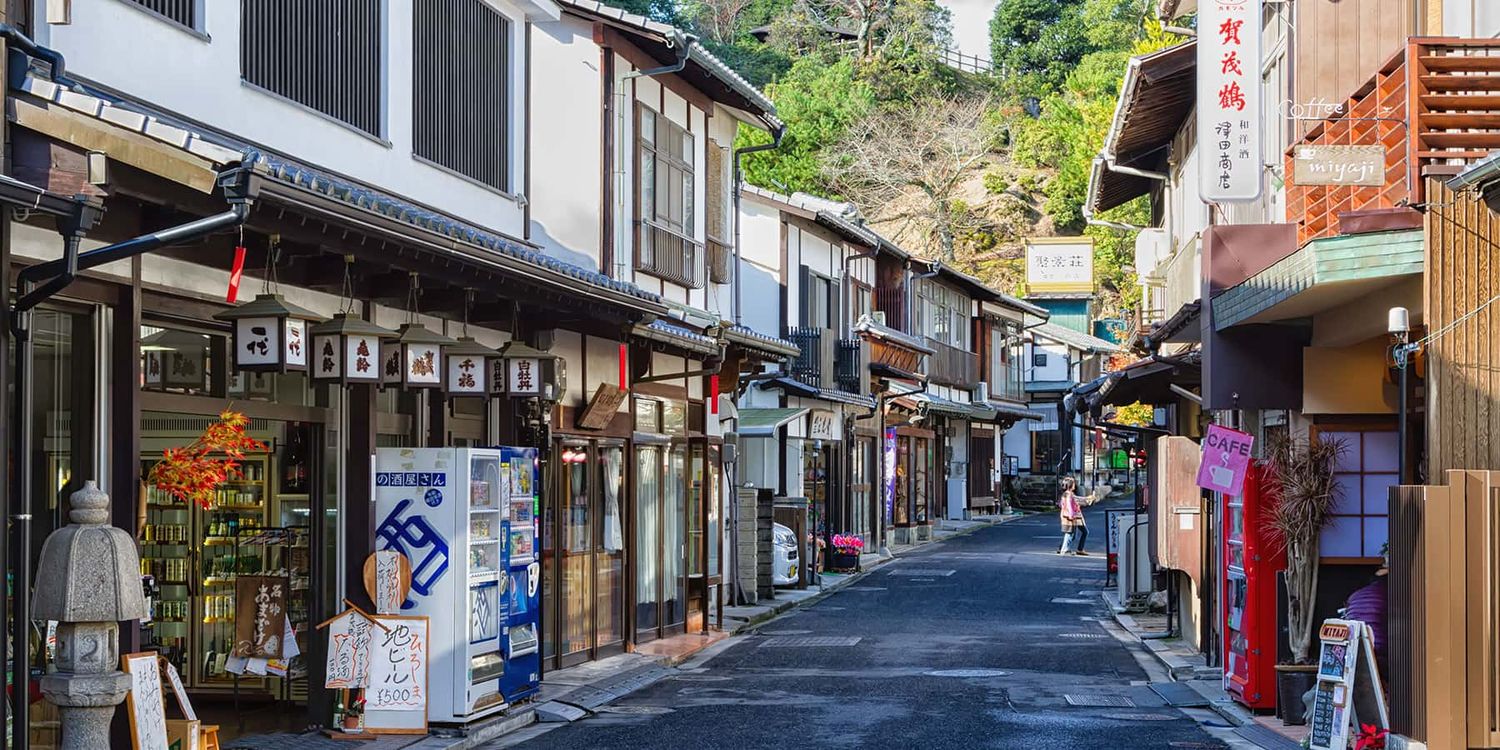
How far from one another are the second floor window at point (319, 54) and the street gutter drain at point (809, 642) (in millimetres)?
9741

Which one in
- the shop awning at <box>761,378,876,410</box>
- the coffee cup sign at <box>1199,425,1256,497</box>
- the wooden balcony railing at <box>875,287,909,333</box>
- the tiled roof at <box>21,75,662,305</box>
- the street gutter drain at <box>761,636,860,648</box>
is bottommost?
the street gutter drain at <box>761,636,860,648</box>

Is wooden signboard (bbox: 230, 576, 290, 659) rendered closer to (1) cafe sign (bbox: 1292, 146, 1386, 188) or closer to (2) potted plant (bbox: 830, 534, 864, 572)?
(1) cafe sign (bbox: 1292, 146, 1386, 188)

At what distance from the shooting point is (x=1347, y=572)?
47.9 ft

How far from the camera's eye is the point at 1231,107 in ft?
51.2

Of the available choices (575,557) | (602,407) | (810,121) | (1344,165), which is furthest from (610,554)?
(810,121)

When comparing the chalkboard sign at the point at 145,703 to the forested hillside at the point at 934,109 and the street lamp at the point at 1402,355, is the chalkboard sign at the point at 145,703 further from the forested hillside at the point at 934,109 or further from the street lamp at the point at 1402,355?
the forested hillside at the point at 934,109

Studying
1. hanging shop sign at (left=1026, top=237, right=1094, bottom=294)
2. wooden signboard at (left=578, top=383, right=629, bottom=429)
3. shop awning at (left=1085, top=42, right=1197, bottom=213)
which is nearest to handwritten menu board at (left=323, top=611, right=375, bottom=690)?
wooden signboard at (left=578, top=383, right=629, bottom=429)

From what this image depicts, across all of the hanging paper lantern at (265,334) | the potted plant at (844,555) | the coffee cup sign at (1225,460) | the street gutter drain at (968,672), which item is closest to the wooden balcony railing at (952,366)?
the potted plant at (844,555)

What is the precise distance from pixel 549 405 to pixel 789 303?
17.0m

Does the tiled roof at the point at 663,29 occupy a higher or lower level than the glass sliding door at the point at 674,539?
higher

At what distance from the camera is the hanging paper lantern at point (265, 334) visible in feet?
34.4

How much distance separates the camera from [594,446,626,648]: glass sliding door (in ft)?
62.0

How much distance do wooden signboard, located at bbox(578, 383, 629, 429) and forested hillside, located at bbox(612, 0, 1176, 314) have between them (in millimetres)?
35751

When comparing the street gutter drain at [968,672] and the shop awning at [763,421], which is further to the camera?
the shop awning at [763,421]
